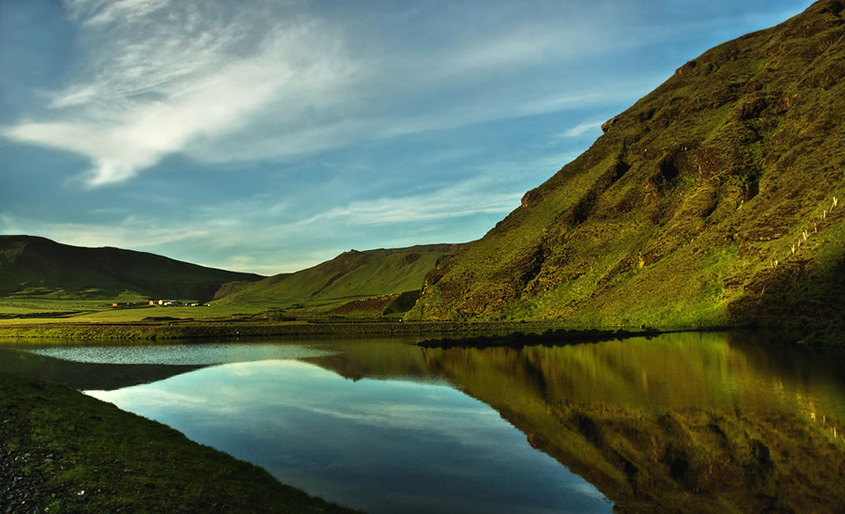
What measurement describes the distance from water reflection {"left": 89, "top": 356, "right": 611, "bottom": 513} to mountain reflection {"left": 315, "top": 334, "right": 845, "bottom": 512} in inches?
80.8

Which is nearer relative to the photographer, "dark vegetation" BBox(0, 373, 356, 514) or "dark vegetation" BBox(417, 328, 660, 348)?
"dark vegetation" BBox(0, 373, 356, 514)

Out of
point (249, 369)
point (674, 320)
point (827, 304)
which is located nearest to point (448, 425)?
point (249, 369)

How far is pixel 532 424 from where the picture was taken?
27984 mm

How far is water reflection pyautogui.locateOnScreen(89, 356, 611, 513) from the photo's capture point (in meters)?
17.9

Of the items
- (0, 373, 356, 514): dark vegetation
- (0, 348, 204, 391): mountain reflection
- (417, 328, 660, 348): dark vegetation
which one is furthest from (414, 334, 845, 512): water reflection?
(0, 348, 204, 391): mountain reflection

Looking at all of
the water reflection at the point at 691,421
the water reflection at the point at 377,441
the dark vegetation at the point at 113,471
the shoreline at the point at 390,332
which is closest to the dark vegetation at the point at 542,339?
the shoreline at the point at 390,332

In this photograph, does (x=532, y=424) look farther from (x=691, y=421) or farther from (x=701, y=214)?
(x=701, y=214)

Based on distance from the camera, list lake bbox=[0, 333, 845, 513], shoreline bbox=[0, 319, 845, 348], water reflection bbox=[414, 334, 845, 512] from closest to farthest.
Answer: water reflection bbox=[414, 334, 845, 512] < lake bbox=[0, 333, 845, 513] < shoreline bbox=[0, 319, 845, 348]

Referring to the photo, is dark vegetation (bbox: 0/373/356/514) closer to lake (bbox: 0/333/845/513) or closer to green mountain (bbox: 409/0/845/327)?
lake (bbox: 0/333/845/513)

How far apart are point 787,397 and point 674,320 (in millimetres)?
62932

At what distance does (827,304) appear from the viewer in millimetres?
63750

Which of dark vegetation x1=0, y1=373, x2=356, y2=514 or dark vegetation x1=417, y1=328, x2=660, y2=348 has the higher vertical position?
dark vegetation x1=0, y1=373, x2=356, y2=514

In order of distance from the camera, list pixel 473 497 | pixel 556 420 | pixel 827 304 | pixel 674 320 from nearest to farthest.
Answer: pixel 473 497
pixel 556 420
pixel 827 304
pixel 674 320

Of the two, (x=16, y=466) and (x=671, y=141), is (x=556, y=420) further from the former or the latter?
(x=671, y=141)
